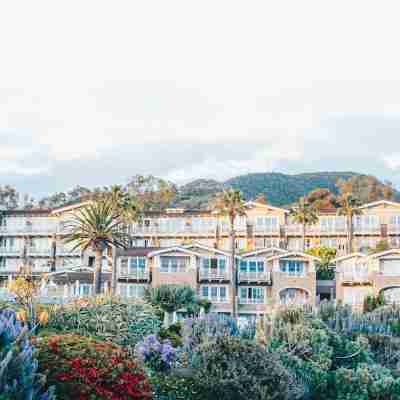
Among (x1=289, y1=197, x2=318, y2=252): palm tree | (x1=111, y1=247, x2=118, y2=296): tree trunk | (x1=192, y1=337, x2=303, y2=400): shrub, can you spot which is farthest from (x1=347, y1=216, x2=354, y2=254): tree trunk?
(x1=192, y1=337, x2=303, y2=400): shrub

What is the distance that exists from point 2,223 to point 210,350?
258 feet

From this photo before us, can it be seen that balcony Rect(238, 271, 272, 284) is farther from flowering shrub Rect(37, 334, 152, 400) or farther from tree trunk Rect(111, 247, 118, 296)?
flowering shrub Rect(37, 334, 152, 400)

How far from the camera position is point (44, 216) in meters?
93.7

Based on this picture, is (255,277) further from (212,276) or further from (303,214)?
(303,214)

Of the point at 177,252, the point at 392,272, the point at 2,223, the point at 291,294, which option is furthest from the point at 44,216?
the point at 392,272

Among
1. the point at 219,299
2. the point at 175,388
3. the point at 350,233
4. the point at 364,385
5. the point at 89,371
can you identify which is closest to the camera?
the point at 89,371

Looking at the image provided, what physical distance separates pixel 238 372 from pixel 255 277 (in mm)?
49229

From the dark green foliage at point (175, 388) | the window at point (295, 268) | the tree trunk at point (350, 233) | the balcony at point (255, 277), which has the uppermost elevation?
the tree trunk at point (350, 233)

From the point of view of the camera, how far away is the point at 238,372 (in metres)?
19.2

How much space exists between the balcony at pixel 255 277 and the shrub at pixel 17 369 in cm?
5548

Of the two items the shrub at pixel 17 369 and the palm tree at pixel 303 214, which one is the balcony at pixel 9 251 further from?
the shrub at pixel 17 369

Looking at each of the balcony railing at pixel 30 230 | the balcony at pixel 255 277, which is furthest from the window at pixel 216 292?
the balcony railing at pixel 30 230

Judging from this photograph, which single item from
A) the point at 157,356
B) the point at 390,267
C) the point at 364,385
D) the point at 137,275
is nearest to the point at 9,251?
the point at 137,275

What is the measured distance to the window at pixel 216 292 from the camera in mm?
67500
